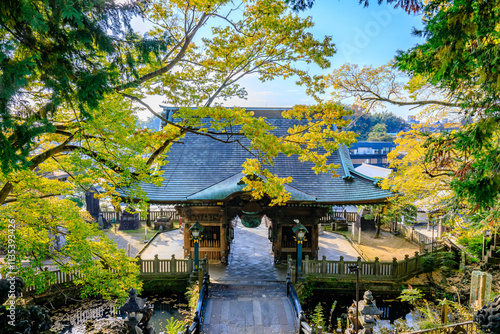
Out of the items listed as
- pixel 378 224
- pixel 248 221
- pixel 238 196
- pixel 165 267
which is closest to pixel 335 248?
pixel 378 224

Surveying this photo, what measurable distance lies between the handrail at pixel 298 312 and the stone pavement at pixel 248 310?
0.60 ft

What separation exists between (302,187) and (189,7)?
9047 mm

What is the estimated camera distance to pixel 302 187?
13.5m

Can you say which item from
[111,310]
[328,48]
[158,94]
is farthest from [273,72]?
[111,310]

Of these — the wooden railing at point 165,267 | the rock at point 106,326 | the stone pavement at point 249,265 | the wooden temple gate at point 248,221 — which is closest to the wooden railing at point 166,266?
the wooden railing at point 165,267

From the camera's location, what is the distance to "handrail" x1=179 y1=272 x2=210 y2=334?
779cm

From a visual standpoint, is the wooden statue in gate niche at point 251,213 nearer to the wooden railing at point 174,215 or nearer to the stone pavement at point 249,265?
the stone pavement at point 249,265

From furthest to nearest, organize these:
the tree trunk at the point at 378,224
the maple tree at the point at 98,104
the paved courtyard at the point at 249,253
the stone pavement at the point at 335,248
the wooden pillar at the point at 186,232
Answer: the tree trunk at the point at 378,224 → the stone pavement at the point at 335,248 → the wooden pillar at the point at 186,232 → the paved courtyard at the point at 249,253 → the maple tree at the point at 98,104

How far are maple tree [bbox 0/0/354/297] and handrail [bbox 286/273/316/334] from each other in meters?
3.96

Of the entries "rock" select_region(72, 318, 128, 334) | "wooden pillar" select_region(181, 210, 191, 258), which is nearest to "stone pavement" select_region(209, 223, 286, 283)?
"wooden pillar" select_region(181, 210, 191, 258)

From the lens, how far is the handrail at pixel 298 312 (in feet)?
25.9

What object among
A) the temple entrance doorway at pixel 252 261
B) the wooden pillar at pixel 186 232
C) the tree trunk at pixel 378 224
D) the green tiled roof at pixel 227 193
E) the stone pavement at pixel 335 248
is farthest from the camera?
the tree trunk at pixel 378 224

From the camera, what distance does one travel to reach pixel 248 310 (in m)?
9.70

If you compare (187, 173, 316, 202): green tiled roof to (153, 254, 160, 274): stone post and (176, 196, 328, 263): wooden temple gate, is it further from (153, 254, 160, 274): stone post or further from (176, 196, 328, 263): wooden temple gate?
(153, 254, 160, 274): stone post
